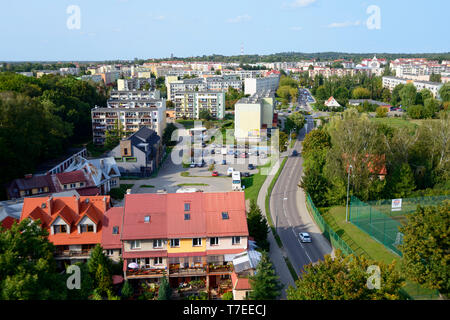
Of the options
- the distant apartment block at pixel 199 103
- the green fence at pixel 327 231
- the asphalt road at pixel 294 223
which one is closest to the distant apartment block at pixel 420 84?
the distant apartment block at pixel 199 103

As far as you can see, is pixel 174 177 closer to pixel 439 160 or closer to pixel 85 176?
pixel 85 176

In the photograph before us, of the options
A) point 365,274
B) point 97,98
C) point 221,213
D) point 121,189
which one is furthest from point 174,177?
point 97,98

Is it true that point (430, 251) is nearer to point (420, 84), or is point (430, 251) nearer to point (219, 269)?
point (219, 269)

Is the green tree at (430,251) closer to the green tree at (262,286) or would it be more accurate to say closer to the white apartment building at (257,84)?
the green tree at (262,286)

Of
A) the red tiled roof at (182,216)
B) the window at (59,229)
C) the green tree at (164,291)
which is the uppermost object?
the red tiled roof at (182,216)

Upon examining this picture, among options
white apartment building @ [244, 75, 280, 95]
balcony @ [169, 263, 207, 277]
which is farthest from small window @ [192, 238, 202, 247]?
white apartment building @ [244, 75, 280, 95]

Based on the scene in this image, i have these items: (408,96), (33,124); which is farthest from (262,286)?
(408,96)
